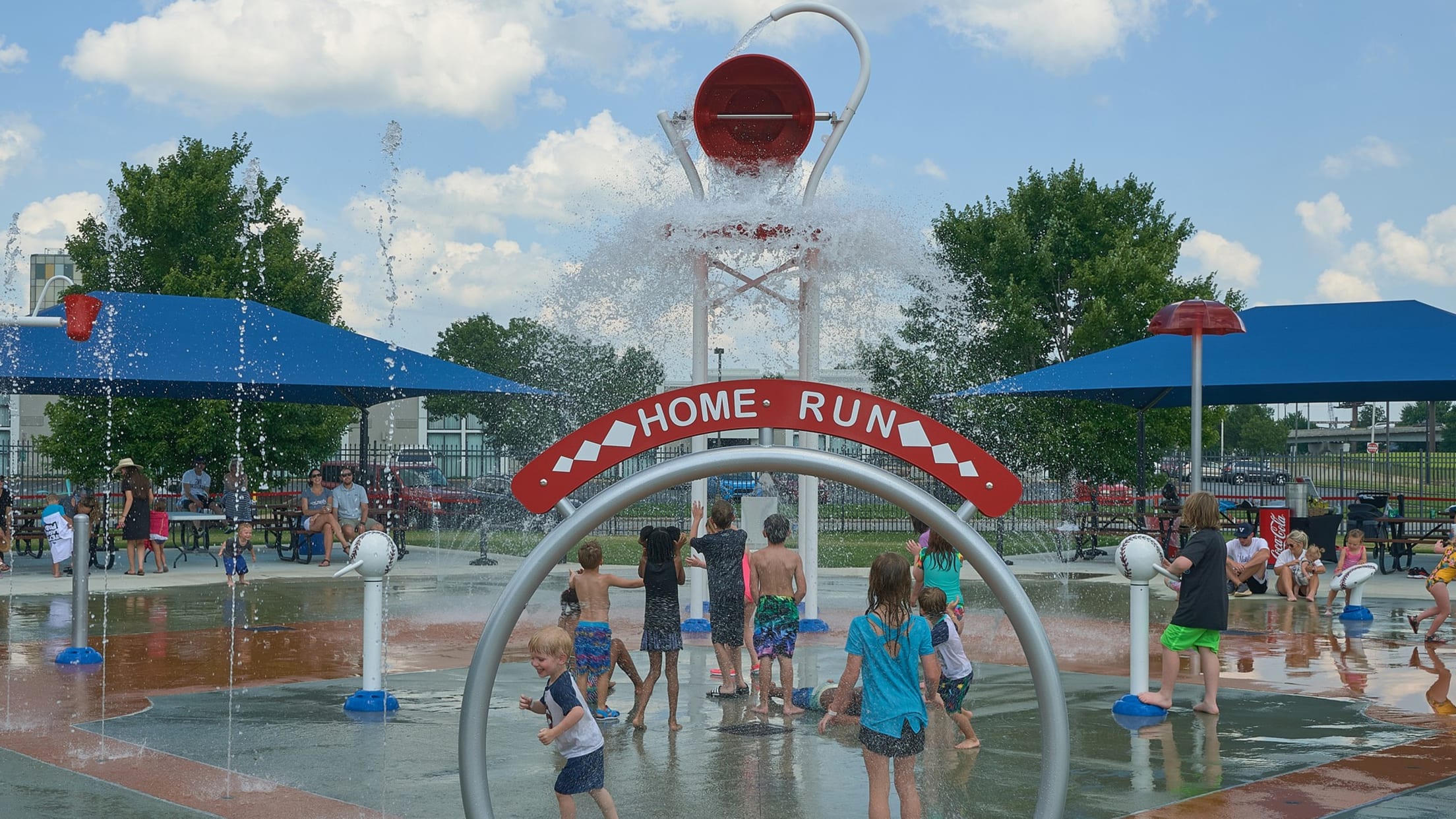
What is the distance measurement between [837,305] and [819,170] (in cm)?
132

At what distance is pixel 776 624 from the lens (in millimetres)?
8188

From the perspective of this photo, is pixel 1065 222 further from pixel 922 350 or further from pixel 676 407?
pixel 676 407

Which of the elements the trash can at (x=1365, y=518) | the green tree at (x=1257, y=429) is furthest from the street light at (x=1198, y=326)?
the green tree at (x=1257, y=429)

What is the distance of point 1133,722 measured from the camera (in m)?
8.30

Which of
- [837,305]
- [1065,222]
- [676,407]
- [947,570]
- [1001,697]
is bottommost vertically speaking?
[1001,697]

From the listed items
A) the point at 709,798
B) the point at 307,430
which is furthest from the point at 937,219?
the point at 709,798

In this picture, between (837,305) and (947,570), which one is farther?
(837,305)

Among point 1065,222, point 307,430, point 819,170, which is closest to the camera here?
point 819,170

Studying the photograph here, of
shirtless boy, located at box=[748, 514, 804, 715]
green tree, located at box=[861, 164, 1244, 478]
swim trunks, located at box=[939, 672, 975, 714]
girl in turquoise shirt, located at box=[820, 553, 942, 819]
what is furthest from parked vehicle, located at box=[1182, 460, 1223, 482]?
girl in turquoise shirt, located at box=[820, 553, 942, 819]

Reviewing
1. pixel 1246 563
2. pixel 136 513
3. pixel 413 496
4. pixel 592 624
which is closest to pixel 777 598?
pixel 592 624

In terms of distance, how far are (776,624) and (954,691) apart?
1246 millimetres

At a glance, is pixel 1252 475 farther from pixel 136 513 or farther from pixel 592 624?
pixel 592 624

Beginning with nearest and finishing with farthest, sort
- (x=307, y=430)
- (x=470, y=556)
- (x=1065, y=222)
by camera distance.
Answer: (x=470, y=556) → (x=307, y=430) → (x=1065, y=222)

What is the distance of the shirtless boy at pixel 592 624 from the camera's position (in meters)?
7.73
